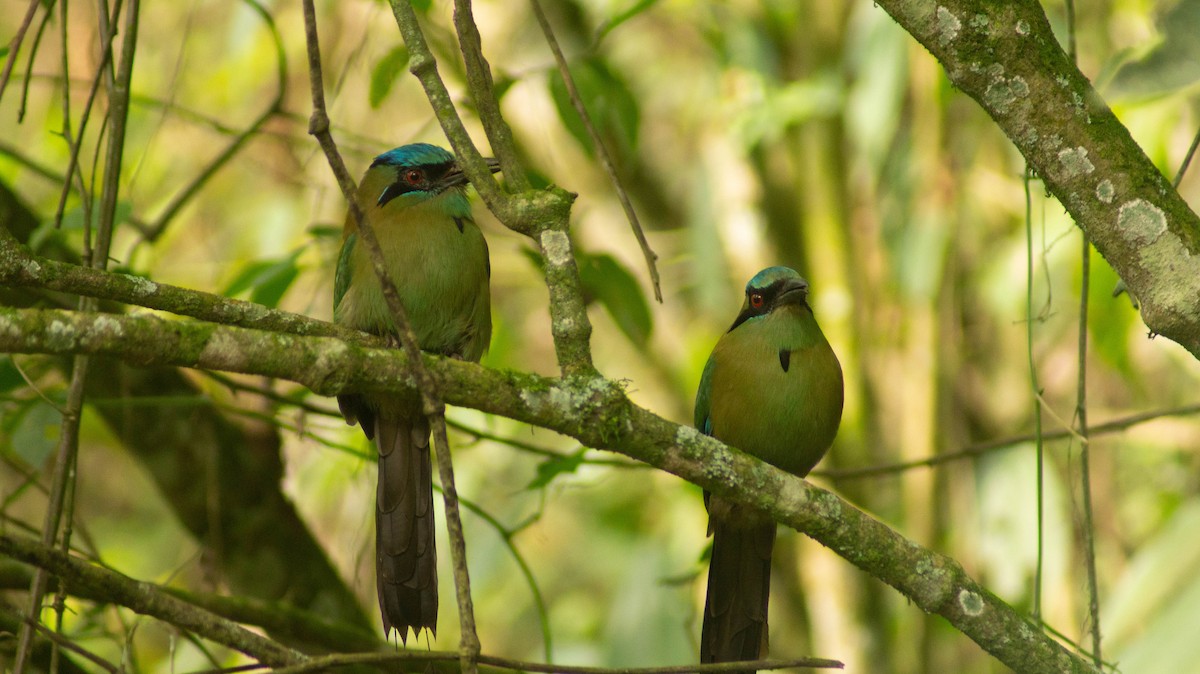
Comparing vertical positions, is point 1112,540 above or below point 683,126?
below

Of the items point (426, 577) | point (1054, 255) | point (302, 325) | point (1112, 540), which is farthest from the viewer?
point (1112, 540)

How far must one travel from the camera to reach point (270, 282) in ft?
11.9

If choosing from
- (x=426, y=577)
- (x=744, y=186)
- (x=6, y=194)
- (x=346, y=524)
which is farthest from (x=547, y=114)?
(x=426, y=577)

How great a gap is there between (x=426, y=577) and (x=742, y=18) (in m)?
4.29

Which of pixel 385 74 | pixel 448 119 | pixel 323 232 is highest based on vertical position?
pixel 385 74

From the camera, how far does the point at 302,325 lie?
2.52 m

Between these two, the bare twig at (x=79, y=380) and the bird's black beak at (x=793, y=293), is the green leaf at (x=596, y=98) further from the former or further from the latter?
the bare twig at (x=79, y=380)

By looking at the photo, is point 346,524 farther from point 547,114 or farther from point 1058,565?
point 1058,565

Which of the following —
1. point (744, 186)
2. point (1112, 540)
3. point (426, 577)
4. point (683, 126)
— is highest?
point (683, 126)

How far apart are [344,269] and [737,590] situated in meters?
1.69

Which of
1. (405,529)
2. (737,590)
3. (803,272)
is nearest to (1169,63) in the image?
(737,590)

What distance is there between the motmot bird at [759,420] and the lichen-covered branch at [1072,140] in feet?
5.64

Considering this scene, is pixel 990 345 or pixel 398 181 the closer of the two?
pixel 398 181

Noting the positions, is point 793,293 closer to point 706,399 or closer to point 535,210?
point 706,399
